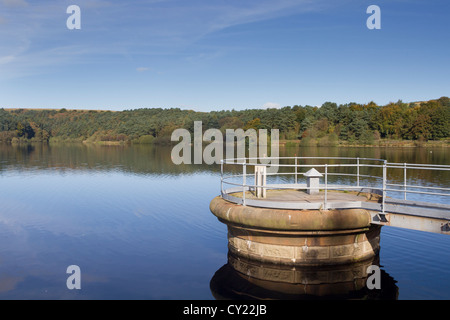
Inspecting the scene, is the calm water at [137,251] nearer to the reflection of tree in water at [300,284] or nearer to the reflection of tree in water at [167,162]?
the reflection of tree in water at [300,284]

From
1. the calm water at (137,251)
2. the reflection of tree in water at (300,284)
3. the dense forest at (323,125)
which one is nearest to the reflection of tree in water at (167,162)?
the calm water at (137,251)

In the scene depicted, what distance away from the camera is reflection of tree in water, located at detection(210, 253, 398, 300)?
1097cm

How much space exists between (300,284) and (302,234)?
4.91ft

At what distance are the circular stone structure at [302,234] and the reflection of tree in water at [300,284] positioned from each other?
277 mm

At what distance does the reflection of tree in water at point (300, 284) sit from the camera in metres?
11.0

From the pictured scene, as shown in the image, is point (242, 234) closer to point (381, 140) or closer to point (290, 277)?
point (290, 277)

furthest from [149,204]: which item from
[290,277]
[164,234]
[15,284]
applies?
[290,277]

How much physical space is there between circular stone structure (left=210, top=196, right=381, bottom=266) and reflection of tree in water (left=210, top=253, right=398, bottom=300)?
10.9 inches

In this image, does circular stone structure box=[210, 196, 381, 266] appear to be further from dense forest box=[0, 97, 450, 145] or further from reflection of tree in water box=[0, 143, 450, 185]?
dense forest box=[0, 97, 450, 145]

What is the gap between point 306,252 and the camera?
11320mm

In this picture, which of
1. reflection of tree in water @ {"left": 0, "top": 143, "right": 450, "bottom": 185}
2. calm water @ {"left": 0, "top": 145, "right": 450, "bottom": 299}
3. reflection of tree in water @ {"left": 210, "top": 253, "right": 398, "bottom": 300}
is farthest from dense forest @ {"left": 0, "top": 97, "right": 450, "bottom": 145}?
reflection of tree in water @ {"left": 210, "top": 253, "right": 398, "bottom": 300}
